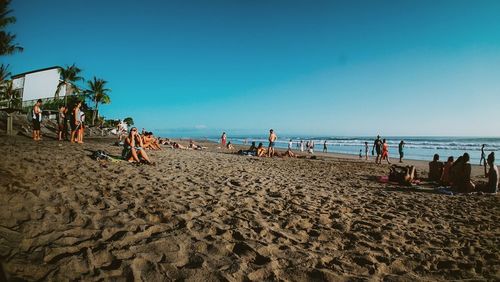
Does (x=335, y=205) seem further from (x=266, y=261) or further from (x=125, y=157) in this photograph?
(x=125, y=157)

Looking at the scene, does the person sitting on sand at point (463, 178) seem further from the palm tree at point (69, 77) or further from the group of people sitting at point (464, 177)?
the palm tree at point (69, 77)

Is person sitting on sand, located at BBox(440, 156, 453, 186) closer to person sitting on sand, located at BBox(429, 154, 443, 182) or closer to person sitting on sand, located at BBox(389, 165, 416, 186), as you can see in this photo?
person sitting on sand, located at BBox(429, 154, 443, 182)

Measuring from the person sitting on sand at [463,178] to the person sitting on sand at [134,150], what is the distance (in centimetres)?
981

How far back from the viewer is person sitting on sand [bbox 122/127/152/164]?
872 cm

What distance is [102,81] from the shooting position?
1441 inches

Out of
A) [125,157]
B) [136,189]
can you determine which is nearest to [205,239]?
[136,189]

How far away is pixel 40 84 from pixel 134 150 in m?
30.3

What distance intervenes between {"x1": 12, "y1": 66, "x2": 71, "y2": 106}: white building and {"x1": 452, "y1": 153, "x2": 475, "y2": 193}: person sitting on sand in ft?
120

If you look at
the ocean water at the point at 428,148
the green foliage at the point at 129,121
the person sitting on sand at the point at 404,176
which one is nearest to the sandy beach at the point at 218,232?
the person sitting on sand at the point at 404,176

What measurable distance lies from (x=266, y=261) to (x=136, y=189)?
3.52 metres

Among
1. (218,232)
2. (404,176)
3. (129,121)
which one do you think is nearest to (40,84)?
(129,121)

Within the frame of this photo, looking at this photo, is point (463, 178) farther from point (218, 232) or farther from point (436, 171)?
point (218, 232)

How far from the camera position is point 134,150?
28.5 ft

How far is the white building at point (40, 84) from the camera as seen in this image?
2969cm
